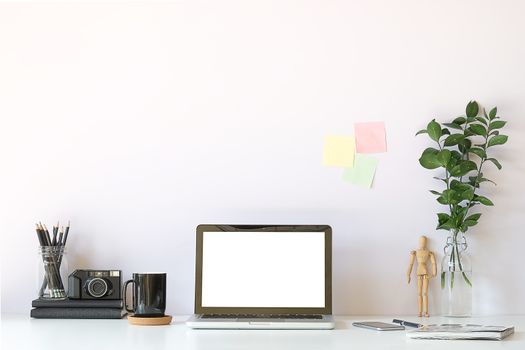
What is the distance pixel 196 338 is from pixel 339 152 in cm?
77

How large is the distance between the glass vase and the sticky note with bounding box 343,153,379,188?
292mm

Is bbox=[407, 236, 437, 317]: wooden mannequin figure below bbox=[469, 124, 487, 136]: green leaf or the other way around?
below

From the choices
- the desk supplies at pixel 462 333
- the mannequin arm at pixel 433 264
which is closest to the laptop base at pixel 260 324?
the desk supplies at pixel 462 333

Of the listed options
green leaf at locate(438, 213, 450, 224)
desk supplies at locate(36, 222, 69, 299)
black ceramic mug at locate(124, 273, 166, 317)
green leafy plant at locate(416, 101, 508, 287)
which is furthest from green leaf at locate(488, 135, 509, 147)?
desk supplies at locate(36, 222, 69, 299)

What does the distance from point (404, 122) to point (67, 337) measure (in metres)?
1.16

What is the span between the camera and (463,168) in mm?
2469

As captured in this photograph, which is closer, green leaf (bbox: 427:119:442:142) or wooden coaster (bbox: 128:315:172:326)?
wooden coaster (bbox: 128:315:172:326)

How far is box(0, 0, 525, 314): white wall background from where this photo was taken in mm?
2564

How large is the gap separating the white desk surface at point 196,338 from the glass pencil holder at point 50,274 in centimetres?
14

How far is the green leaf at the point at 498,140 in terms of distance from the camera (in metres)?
2.47

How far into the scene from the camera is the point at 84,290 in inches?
96.0

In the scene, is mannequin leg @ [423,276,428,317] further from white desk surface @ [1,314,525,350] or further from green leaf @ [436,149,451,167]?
green leaf @ [436,149,451,167]

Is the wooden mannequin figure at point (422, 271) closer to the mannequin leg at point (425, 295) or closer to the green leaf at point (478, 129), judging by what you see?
the mannequin leg at point (425, 295)

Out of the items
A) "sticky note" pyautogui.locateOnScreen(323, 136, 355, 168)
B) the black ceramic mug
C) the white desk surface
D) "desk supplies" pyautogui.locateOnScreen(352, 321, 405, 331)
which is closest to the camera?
the white desk surface
